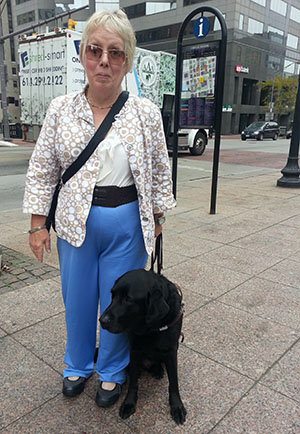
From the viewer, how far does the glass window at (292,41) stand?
54.7 meters

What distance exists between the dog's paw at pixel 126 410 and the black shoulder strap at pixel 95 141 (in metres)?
1.31

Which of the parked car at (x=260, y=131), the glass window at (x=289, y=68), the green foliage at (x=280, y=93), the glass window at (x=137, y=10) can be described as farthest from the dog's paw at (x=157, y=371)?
the glass window at (x=289, y=68)

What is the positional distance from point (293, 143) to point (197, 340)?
7.65 m

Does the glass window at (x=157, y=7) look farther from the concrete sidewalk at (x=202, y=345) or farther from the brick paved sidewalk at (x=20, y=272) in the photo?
the brick paved sidewalk at (x=20, y=272)

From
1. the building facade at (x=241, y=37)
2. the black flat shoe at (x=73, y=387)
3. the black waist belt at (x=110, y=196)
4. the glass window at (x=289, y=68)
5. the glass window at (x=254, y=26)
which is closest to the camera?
the black waist belt at (x=110, y=196)

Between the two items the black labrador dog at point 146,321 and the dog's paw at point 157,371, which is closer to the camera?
the black labrador dog at point 146,321

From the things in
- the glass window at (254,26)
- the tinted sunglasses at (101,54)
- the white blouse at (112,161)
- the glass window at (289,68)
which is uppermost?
the glass window at (254,26)

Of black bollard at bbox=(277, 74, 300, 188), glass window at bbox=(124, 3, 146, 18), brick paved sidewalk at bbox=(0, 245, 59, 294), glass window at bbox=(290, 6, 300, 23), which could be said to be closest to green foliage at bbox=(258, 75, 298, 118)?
glass window at bbox=(290, 6, 300, 23)

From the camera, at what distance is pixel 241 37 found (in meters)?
45.5

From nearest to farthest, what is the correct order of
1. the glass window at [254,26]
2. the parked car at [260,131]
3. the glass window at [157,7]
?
1. the parked car at [260,131]
2. the glass window at [254,26]
3. the glass window at [157,7]

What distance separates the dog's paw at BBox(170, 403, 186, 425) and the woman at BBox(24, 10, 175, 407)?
1.16 ft

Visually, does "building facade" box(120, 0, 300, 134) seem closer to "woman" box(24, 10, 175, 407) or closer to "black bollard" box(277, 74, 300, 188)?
"black bollard" box(277, 74, 300, 188)

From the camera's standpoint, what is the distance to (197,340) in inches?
110

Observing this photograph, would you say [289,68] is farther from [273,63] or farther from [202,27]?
[202,27]
